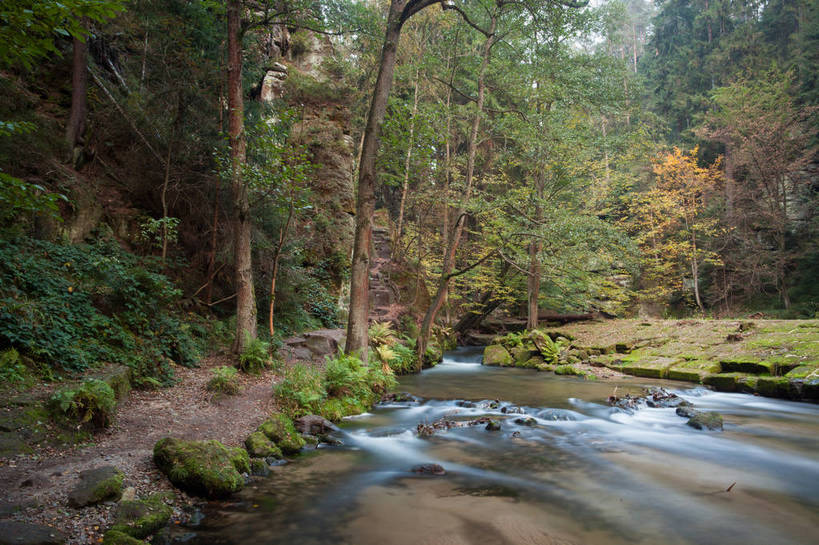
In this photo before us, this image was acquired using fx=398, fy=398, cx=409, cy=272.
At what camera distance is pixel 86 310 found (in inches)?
254

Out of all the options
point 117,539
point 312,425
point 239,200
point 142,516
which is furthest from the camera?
point 239,200

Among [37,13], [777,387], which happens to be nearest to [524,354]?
[777,387]

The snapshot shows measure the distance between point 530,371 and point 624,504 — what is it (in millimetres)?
11476

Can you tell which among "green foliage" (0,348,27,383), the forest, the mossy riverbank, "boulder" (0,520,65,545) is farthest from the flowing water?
"green foliage" (0,348,27,383)

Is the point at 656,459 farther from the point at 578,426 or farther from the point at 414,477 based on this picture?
the point at 414,477

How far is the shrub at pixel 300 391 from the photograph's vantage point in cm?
732

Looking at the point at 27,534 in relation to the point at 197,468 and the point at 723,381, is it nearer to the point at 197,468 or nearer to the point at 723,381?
the point at 197,468

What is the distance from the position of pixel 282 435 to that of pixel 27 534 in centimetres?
332

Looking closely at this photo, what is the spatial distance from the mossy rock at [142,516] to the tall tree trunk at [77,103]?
28.9ft

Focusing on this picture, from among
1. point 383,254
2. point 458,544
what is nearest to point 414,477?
point 458,544

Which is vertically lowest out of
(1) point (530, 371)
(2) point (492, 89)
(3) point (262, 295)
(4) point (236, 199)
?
(1) point (530, 371)

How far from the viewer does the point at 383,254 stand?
21.5 meters

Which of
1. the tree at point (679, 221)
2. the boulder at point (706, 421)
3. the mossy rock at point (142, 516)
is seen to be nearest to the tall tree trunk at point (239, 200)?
the mossy rock at point (142, 516)

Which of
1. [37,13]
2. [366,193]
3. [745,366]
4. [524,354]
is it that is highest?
[366,193]
